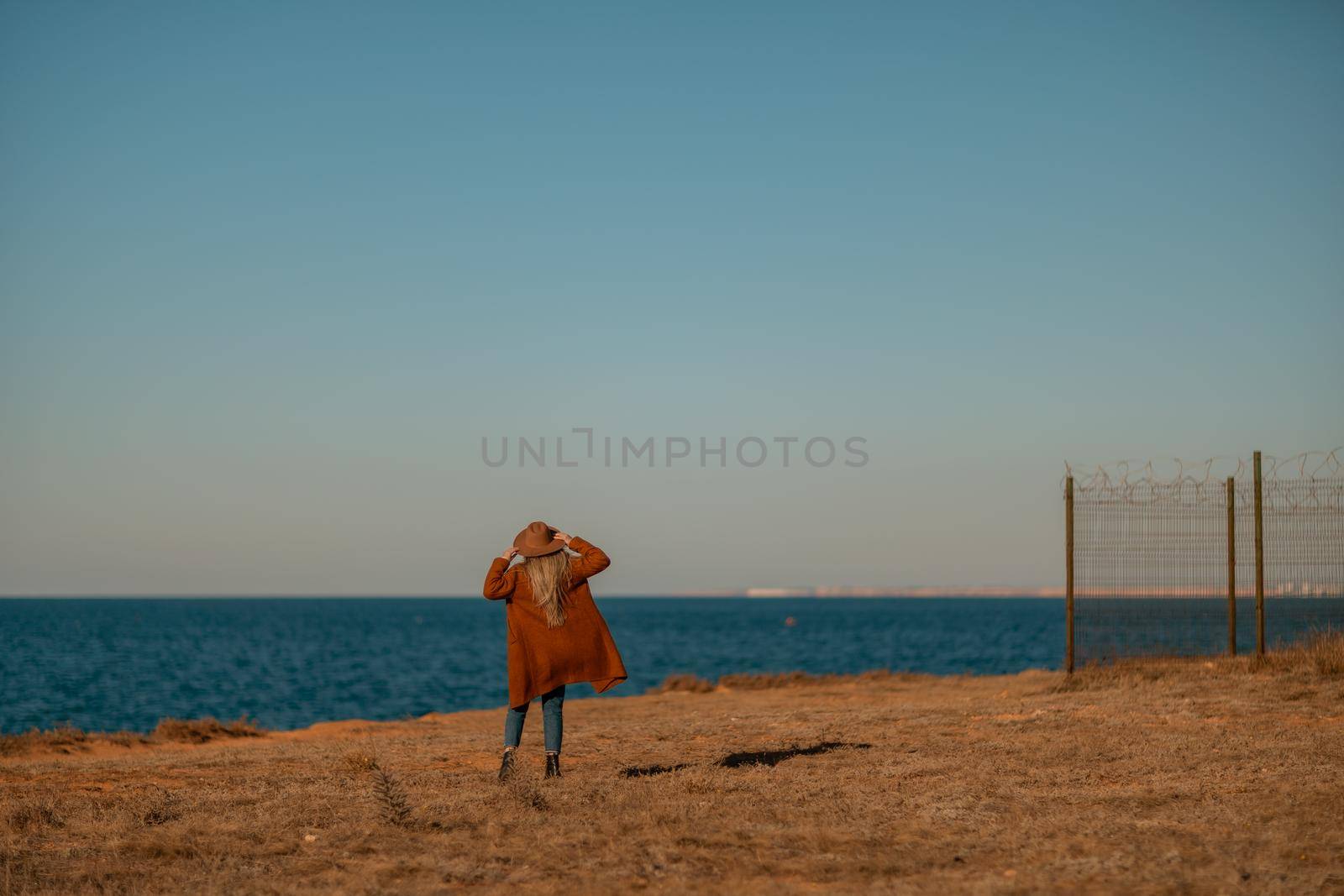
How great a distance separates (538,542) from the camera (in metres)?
9.62

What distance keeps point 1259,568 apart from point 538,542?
43.9ft

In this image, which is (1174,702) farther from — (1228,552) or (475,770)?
(475,770)

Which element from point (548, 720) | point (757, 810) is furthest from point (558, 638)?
point (757, 810)

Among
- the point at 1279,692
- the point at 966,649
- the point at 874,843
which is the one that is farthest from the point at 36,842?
the point at 966,649

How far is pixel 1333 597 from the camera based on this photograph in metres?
17.9

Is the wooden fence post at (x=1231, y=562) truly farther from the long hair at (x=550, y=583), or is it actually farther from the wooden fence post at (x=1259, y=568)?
the long hair at (x=550, y=583)

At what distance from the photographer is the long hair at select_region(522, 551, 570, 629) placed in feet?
31.2

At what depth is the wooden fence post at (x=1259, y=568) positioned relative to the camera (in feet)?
59.3

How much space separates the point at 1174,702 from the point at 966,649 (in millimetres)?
56111

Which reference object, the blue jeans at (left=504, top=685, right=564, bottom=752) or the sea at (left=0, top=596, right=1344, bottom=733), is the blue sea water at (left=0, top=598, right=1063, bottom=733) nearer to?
the sea at (left=0, top=596, right=1344, bottom=733)

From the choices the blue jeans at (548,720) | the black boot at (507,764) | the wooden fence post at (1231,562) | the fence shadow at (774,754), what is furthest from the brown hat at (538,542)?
the wooden fence post at (1231,562)

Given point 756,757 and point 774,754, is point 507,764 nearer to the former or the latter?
point 756,757

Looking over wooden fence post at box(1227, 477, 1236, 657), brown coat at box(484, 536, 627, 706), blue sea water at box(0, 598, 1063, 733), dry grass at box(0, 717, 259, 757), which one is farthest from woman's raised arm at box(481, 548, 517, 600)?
blue sea water at box(0, 598, 1063, 733)

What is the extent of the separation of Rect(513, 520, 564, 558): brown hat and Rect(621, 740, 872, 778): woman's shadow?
2.26 meters
